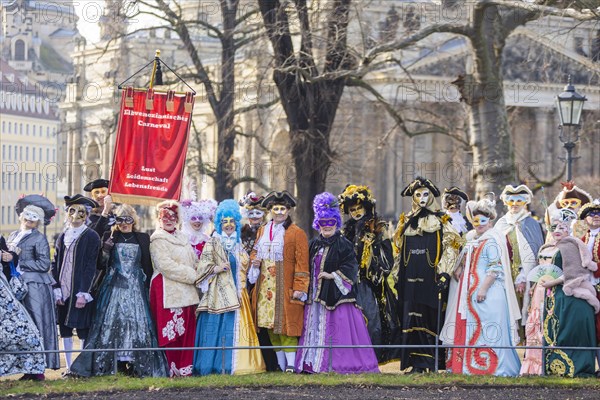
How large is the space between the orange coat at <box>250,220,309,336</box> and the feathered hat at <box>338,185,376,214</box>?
27.3 inches

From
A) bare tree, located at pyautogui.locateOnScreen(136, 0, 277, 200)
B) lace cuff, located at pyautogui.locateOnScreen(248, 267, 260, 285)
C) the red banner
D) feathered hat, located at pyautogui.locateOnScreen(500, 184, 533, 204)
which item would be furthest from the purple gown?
bare tree, located at pyautogui.locateOnScreen(136, 0, 277, 200)

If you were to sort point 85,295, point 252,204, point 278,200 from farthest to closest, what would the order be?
1. point 252,204
2. point 278,200
3. point 85,295

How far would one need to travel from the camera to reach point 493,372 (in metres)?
15.3

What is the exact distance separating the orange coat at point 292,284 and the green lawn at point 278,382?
0.61 metres

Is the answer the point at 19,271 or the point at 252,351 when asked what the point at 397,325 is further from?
the point at 19,271

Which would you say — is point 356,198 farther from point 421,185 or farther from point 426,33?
point 426,33

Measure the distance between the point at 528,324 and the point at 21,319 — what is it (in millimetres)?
5497

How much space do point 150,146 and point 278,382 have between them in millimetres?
3605

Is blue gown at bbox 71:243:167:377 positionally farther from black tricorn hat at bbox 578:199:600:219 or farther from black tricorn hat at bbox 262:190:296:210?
black tricorn hat at bbox 578:199:600:219

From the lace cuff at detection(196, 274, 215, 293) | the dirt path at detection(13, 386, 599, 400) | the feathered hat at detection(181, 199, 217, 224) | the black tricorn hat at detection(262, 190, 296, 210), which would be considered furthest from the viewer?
the black tricorn hat at detection(262, 190, 296, 210)

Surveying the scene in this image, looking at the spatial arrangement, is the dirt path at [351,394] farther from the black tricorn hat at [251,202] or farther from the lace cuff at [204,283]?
the black tricorn hat at [251,202]

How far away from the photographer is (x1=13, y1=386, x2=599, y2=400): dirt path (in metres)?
13.5

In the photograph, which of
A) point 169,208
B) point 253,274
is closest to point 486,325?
point 253,274

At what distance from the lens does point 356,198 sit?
622 inches
